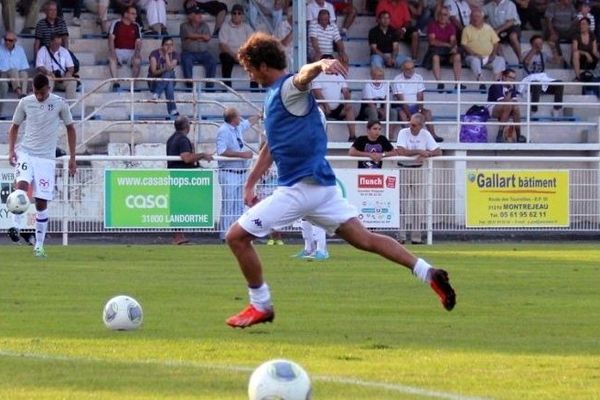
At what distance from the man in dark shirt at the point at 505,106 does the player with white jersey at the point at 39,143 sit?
14.1m

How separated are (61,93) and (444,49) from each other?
352 inches

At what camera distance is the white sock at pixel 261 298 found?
12.0 metres

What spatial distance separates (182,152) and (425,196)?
4.50 meters

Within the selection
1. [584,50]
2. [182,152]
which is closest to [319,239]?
[182,152]

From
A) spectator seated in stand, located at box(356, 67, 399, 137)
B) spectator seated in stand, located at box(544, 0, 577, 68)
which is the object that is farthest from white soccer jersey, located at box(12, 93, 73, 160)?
spectator seated in stand, located at box(544, 0, 577, 68)

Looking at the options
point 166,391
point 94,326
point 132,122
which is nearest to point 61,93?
point 132,122

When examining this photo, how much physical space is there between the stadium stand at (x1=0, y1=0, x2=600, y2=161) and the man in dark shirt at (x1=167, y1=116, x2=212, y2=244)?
114 inches

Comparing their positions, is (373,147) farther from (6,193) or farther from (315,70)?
(315,70)

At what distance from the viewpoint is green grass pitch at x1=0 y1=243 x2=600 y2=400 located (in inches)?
366

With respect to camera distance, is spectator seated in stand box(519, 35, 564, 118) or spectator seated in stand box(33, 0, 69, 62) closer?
spectator seated in stand box(33, 0, 69, 62)

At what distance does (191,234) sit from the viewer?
27734 mm

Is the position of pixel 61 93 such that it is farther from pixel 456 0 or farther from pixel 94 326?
pixel 94 326

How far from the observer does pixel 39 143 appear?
21531mm

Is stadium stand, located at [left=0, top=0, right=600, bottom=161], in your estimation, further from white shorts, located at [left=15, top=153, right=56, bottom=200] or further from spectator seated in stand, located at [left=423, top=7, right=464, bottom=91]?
white shorts, located at [left=15, top=153, right=56, bottom=200]
